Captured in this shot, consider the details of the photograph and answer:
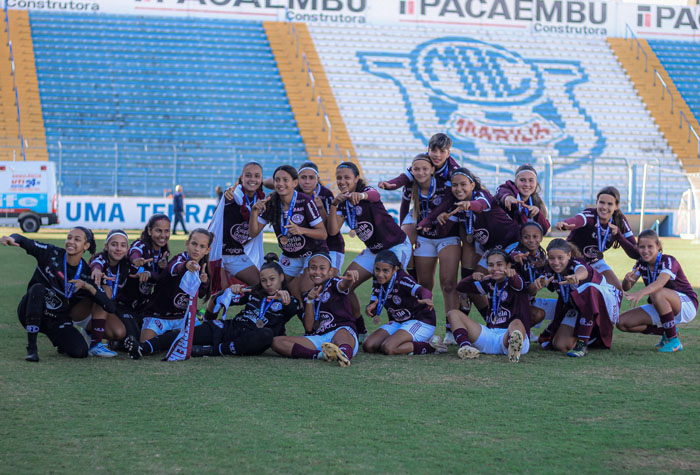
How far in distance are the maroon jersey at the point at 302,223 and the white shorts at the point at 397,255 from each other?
1.22 ft

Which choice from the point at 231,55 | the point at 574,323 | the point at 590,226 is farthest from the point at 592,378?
the point at 231,55

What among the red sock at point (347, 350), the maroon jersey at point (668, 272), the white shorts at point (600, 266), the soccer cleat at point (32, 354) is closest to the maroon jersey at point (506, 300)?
the white shorts at point (600, 266)

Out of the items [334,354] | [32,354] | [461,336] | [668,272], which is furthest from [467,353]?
[32,354]

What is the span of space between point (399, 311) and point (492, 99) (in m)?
25.4

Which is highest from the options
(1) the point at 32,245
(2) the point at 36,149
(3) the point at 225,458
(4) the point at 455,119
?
(4) the point at 455,119

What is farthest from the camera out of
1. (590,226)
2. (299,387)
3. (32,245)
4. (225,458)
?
(590,226)

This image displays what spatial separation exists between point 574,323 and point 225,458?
3969mm

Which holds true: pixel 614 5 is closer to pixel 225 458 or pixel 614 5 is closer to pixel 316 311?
pixel 316 311

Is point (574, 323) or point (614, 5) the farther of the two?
point (614, 5)

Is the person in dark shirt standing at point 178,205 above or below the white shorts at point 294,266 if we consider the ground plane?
above

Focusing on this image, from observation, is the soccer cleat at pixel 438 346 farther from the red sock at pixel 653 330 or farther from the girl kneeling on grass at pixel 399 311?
the red sock at pixel 653 330

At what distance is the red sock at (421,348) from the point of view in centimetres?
659

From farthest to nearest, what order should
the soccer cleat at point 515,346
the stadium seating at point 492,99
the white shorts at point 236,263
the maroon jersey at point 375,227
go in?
the stadium seating at point 492,99, the white shorts at point 236,263, the maroon jersey at point 375,227, the soccer cleat at point 515,346

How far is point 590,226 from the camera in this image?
721 centimetres
